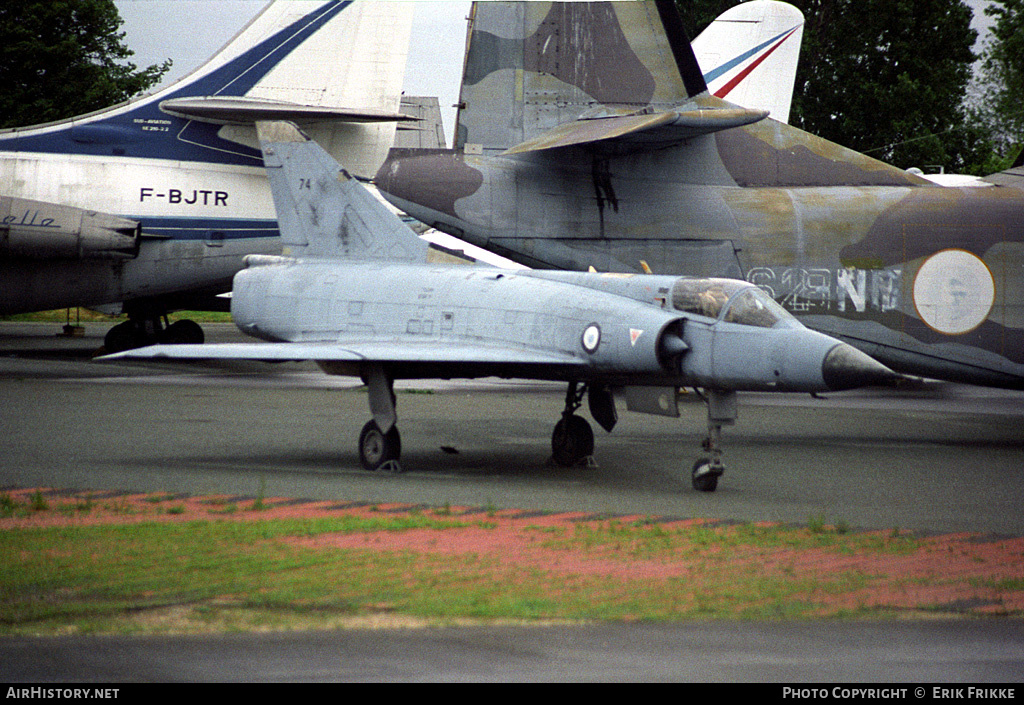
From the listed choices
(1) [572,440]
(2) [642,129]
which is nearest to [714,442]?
(1) [572,440]

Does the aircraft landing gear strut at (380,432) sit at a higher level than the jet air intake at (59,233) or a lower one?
lower

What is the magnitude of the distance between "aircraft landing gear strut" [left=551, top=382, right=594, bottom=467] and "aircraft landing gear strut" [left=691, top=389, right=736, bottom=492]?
68.1 inches

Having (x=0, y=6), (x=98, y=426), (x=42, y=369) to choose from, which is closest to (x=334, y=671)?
(x=98, y=426)

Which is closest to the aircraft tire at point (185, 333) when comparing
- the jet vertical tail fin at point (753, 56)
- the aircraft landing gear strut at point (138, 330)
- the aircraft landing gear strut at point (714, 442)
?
the aircraft landing gear strut at point (138, 330)

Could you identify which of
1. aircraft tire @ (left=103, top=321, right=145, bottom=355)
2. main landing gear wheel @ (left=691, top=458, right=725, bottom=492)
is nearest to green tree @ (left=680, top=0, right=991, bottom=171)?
aircraft tire @ (left=103, top=321, right=145, bottom=355)

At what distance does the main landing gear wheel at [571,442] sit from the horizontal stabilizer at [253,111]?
Answer: 12258 millimetres

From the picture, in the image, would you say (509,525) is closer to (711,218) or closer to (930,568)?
(930,568)

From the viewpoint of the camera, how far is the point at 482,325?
1198 centimetres

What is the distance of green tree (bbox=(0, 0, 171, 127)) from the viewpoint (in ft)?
161

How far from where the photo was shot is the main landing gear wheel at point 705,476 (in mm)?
10609

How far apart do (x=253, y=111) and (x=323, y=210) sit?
1001cm

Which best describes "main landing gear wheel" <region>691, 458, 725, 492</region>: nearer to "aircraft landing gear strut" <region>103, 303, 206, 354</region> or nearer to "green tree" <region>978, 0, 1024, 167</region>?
"aircraft landing gear strut" <region>103, 303, 206, 354</region>

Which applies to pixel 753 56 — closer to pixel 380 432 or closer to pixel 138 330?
pixel 138 330

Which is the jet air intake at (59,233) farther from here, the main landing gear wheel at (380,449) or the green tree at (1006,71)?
the green tree at (1006,71)
